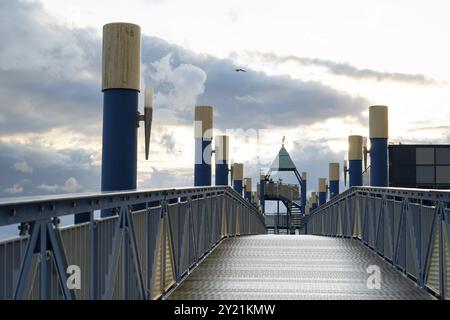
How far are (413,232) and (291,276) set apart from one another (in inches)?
74.3

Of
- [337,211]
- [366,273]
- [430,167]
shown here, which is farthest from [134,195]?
[430,167]

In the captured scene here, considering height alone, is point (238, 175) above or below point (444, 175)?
below

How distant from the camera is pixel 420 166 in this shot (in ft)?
131

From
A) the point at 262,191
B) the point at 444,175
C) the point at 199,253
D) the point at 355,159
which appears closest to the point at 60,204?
the point at 199,253

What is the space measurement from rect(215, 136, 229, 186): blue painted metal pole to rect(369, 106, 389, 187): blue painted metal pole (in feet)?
15.6

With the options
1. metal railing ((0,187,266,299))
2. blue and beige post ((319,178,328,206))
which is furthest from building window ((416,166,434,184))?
metal railing ((0,187,266,299))

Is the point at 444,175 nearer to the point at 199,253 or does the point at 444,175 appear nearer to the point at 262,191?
the point at 262,191

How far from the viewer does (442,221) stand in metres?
7.13

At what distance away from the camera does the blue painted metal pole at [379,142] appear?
1714 cm

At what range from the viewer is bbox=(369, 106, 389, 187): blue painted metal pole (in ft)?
56.2

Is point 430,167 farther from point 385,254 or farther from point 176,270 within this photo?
point 176,270

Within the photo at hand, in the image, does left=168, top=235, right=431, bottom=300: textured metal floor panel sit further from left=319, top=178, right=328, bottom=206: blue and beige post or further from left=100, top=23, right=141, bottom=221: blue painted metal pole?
left=319, top=178, right=328, bottom=206: blue and beige post
